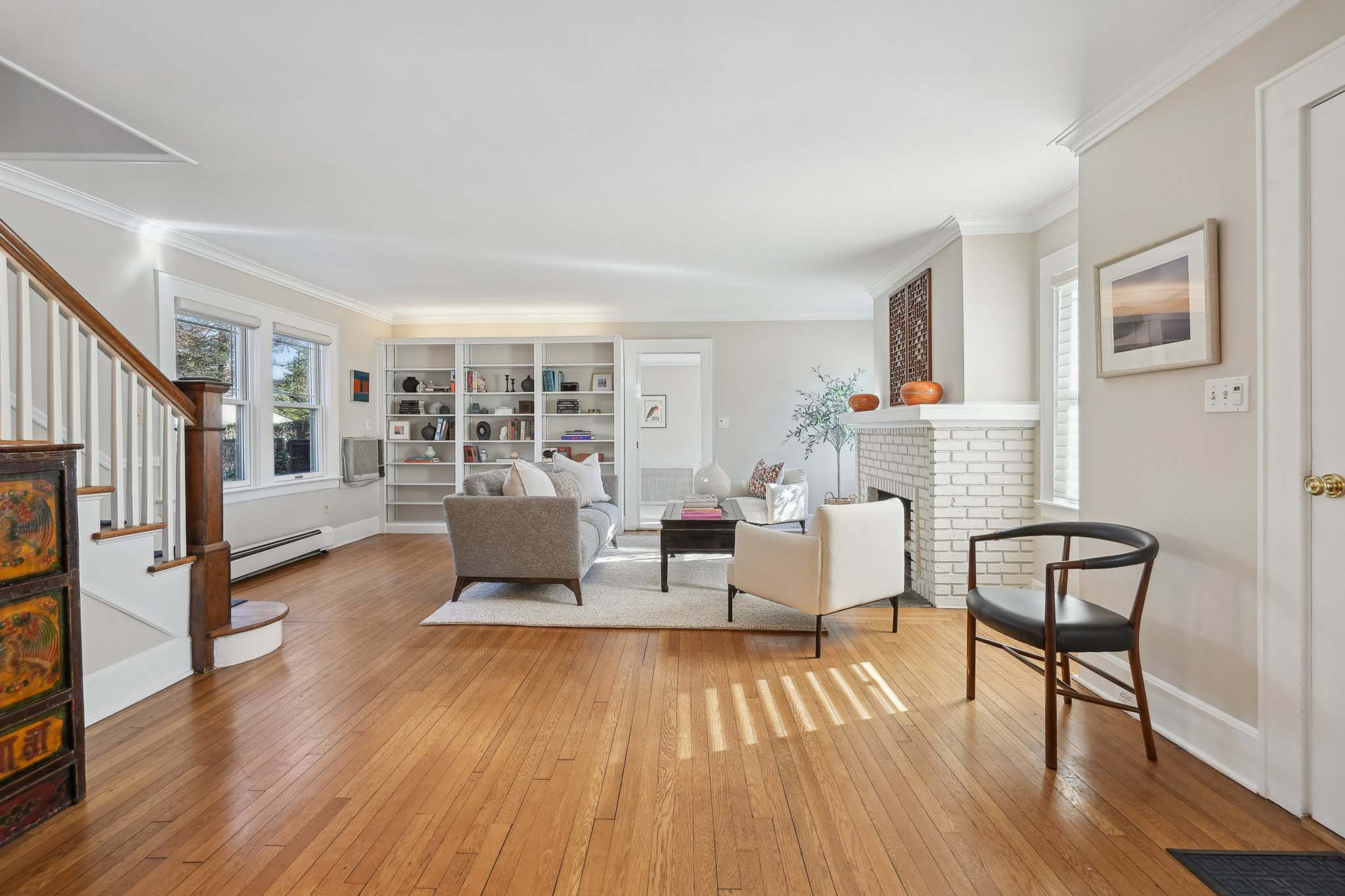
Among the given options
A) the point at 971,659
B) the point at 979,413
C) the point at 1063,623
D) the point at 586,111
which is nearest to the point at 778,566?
the point at 971,659

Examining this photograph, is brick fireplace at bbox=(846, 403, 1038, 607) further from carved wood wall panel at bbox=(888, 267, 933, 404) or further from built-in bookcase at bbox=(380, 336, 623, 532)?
built-in bookcase at bbox=(380, 336, 623, 532)

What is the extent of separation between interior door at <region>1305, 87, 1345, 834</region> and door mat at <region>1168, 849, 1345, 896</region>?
0.72 ft

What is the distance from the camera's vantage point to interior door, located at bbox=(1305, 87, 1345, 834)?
181 centimetres

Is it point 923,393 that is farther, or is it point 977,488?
point 923,393

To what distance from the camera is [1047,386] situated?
400 centimetres

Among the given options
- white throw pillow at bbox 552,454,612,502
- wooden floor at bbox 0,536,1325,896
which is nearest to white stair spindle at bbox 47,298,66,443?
wooden floor at bbox 0,536,1325,896

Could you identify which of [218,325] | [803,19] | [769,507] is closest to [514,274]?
[218,325]

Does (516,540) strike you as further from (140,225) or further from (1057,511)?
(1057,511)

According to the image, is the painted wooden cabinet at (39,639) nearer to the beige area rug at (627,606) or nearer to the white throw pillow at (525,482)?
A: the beige area rug at (627,606)

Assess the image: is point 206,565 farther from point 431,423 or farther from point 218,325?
point 431,423

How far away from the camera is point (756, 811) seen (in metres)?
1.96

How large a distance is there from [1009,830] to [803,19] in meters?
2.57

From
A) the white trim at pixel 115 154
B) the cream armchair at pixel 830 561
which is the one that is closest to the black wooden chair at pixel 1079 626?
the cream armchair at pixel 830 561

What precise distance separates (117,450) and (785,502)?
428cm
